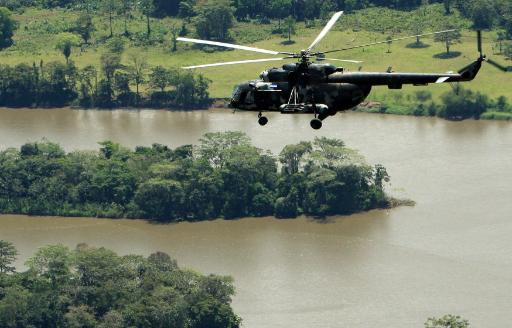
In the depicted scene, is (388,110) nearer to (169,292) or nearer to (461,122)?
(461,122)

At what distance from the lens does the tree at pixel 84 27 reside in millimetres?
112875

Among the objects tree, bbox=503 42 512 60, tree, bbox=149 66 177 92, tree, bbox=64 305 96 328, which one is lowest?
tree, bbox=64 305 96 328

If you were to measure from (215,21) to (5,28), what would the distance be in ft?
37.9

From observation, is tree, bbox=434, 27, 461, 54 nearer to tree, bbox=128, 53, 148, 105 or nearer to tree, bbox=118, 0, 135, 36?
tree, bbox=128, 53, 148, 105

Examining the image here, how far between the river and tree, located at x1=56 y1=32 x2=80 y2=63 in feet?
30.0

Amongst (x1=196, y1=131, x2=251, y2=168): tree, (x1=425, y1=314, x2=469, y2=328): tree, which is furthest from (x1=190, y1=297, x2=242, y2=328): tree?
(x1=196, y1=131, x2=251, y2=168): tree

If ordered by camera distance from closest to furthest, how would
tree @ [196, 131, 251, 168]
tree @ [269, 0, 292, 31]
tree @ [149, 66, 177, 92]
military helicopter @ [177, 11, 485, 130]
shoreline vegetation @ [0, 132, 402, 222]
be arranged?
military helicopter @ [177, 11, 485, 130] → shoreline vegetation @ [0, 132, 402, 222] → tree @ [196, 131, 251, 168] → tree @ [149, 66, 177, 92] → tree @ [269, 0, 292, 31]

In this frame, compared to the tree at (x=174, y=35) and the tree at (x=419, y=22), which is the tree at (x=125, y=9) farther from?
the tree at (x=419, y=22)

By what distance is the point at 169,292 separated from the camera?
71438 mm

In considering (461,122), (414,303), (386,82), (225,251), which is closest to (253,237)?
(225,251)

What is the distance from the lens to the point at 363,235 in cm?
8194

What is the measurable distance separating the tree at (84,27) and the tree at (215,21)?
615cm

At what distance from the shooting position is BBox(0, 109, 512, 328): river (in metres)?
73.9

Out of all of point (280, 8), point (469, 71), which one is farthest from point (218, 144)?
point (469, 71)
